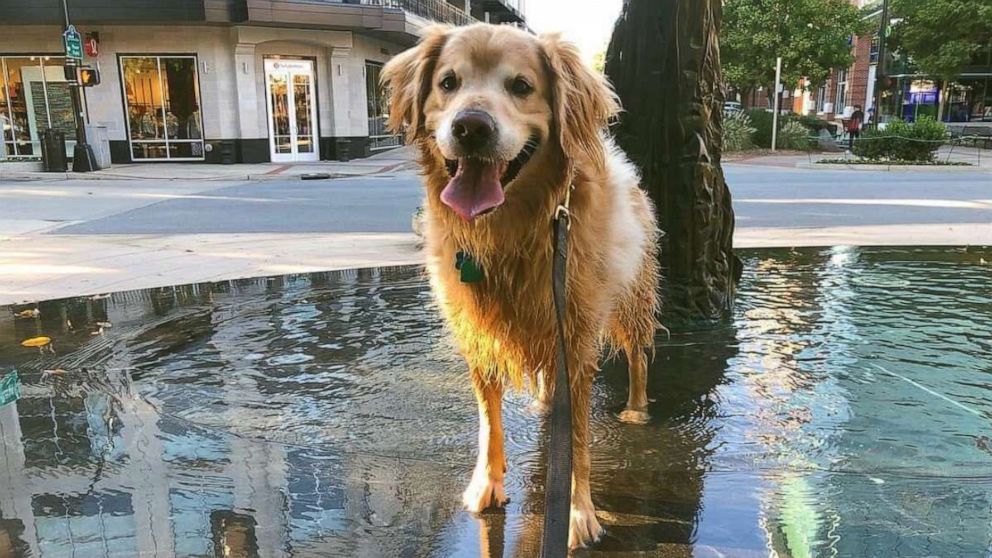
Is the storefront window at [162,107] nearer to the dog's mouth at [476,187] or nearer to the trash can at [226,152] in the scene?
the trash can at [226,152]

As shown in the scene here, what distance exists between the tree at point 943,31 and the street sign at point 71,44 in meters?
35.7

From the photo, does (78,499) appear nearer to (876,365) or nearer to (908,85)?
(876,365)

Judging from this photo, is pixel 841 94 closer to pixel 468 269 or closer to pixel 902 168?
pixel 902 168

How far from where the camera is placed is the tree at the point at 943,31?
33.7 metres

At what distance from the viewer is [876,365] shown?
4633 mm

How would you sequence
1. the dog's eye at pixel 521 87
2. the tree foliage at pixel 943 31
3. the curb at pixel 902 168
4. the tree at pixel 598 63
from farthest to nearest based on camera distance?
the tree foliage at pixel 943 31 < the curb at pixel 902 168 < the tree at pixel 598 63 < the dog's eye at pixel 521 87

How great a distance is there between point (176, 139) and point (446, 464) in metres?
26.7

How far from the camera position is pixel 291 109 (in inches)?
1068

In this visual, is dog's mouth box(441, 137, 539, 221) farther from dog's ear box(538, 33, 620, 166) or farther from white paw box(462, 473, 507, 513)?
white paw box(462, 473, 507, 513)

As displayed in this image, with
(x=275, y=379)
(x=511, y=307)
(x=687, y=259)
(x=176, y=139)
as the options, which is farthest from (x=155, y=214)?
(x=176, y=139)

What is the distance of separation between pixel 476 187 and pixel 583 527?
1388mm

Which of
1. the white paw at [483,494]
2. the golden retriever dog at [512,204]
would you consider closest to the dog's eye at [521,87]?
the golden retriever dog at [512,204]

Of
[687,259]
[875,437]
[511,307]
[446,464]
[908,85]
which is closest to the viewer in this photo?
[511,307]

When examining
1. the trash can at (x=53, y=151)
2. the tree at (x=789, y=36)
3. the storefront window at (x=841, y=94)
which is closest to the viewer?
the trash can at (x=53, y=151)
